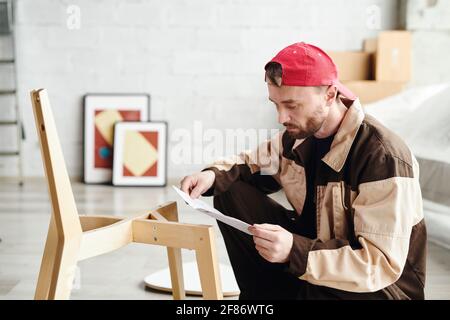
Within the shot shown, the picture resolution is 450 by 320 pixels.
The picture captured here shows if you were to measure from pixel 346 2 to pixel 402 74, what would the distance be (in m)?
0.77

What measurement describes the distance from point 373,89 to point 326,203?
3.27 m

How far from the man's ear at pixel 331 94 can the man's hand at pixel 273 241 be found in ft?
1.27

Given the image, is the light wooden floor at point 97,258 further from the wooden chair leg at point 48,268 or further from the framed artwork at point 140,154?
the wooden chair leg at point 48,268

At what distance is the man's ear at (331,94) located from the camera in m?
1.66

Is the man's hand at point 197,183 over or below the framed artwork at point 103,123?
over

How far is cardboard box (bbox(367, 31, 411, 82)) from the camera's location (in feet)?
15.6

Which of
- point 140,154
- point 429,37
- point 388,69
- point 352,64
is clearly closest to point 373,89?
point 388,69

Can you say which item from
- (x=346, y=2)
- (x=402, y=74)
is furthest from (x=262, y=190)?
(x=346, y=2)

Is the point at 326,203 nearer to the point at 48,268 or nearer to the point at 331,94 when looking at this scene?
the point at 331,94

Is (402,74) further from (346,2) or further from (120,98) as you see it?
(120,98)

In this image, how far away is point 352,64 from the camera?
4961 millimetres

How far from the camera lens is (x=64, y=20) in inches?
198

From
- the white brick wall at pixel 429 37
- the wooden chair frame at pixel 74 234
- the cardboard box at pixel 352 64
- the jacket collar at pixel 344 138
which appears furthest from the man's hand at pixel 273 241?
the white brick wall at pixel 429 37

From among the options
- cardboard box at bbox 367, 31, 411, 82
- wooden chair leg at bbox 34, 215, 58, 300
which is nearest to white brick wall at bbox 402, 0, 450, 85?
cardboard box at bbox 367, 31, 411, 82
